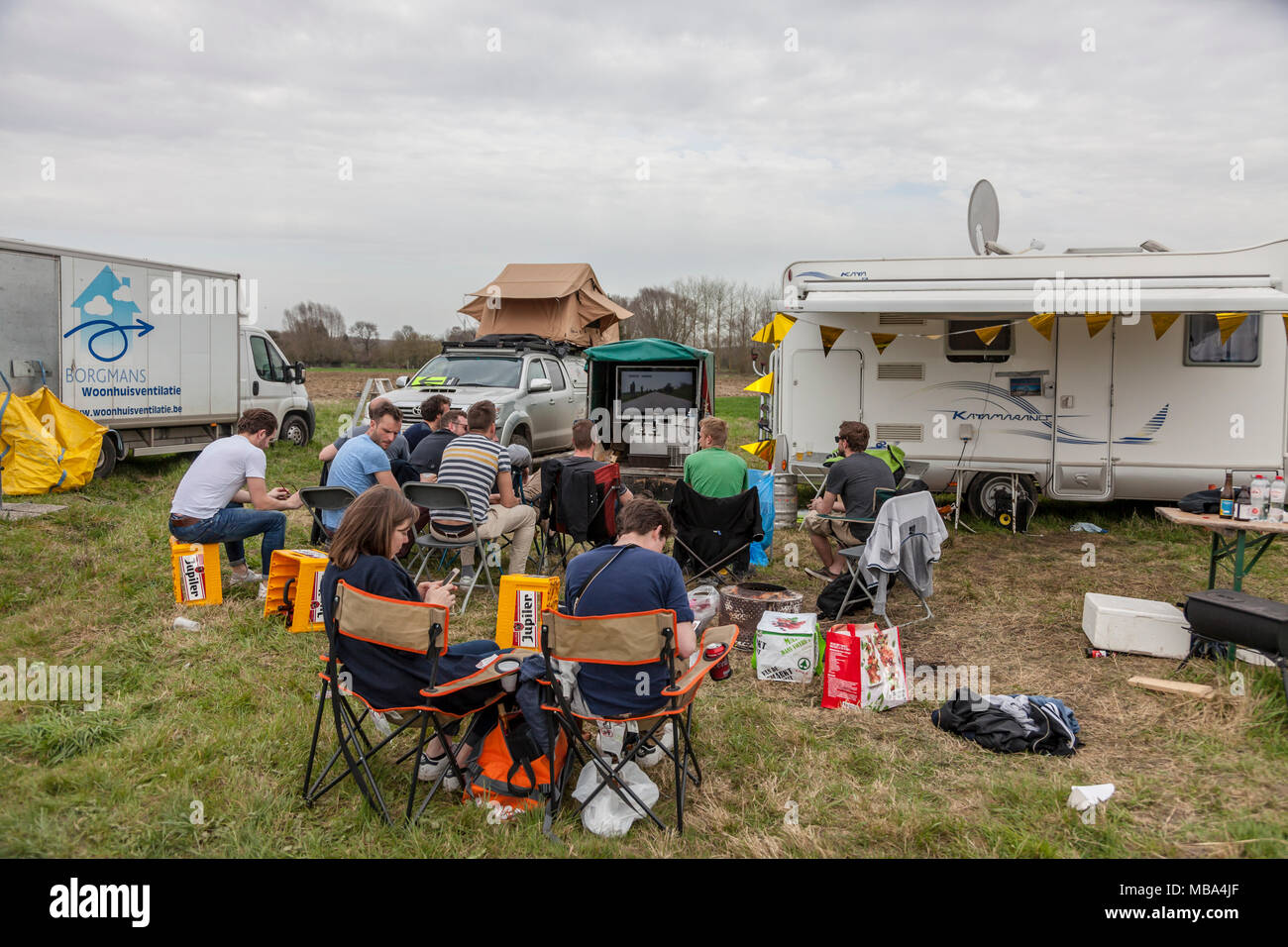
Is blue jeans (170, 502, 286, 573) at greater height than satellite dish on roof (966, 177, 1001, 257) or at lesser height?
lesser

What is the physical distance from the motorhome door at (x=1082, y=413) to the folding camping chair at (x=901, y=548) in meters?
3.55

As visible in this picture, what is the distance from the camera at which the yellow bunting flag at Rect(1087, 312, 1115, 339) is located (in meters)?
7.83

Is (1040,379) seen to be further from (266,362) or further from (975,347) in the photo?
(266,362)

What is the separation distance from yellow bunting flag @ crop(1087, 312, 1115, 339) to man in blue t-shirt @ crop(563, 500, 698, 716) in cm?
618

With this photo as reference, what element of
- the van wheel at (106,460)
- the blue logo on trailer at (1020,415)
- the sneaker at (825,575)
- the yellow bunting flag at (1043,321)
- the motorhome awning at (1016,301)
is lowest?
the sneaker at (825,575)

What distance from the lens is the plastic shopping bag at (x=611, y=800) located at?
3.07 metres

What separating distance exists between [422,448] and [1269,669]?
536cm

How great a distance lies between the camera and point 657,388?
991cm

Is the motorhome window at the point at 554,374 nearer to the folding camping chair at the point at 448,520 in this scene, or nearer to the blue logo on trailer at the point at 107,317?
the blue logo on trailer at the point at 107,317

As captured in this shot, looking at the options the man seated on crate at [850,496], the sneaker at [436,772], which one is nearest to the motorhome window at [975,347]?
the man seated on crate at [850,496]

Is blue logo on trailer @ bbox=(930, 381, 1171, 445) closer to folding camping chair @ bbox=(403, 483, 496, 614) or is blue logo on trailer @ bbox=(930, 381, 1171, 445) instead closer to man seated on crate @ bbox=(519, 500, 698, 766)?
folding camping chair @ bbox=(403, 483, 496, 614)

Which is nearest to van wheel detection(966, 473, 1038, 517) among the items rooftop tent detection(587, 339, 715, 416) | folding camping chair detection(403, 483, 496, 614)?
rooftop tent detection(587, 339, 715, 416)
